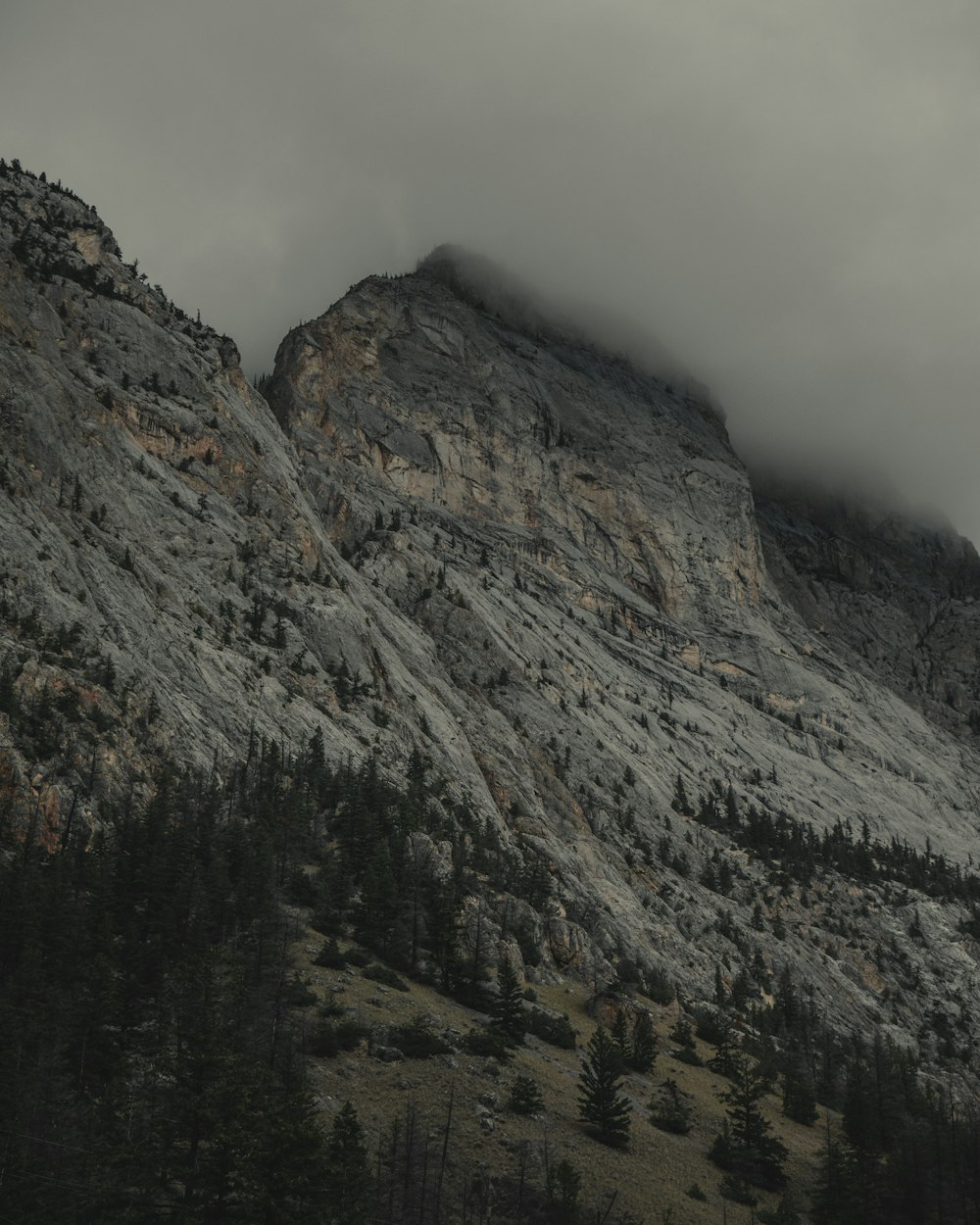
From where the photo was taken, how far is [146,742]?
9538 centimetres

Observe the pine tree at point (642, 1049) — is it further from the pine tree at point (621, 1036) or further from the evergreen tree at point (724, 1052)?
the evergreen tree at point (724, 1052)

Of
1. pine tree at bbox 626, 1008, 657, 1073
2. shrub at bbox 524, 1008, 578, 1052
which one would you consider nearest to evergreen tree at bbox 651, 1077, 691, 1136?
pine tree at bbox 626, 1008, 657, 1073

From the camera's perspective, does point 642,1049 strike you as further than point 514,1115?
Yes

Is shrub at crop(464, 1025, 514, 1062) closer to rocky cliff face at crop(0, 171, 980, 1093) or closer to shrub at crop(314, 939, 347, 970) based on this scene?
shrub at crop(314, 939, 347, 970)

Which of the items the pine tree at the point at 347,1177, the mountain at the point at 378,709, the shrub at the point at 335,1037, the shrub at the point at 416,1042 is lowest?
the pine tree at the point at 347,1177

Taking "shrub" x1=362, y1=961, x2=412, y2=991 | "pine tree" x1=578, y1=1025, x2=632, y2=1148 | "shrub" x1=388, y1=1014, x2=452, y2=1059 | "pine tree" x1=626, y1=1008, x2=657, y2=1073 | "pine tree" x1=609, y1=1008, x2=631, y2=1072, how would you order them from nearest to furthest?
"pine tree" x1=578, y1=1025, x2=632, y2=1148
"shrub" x1=388, y1=1014, x2=452, y2=1059
"shrub" x1=362, y1=961, x2=412, y2=991
"pine tree" x1=609, y1=1008, x2=631, y2=1072
"pine tree" x1=626, y1=1008, x2=657, y2=1073

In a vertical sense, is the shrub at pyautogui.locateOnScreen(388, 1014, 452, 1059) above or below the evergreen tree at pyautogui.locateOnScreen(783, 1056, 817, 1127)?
below

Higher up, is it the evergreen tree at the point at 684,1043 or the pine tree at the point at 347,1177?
the evergreen tree at the point at 684,1043

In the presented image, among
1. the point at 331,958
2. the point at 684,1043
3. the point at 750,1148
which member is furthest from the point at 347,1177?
the point at 684,1043

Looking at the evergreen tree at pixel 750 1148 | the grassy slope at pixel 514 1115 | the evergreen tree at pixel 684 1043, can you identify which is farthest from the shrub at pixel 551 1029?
the evergreen tree at pixel 684 1043

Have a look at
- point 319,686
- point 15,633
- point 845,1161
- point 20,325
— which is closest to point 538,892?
point 319,686

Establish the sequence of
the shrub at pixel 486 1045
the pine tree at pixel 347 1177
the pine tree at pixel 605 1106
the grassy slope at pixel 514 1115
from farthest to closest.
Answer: the shrub at pixel 486 1045 → the pine tree at pixel 605 1106 → the grassy slope at pixel 514 1115 → the pine tree at pixel 347 1177

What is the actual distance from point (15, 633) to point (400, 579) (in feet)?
286

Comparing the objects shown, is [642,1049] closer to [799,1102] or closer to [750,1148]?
[799,1102]
